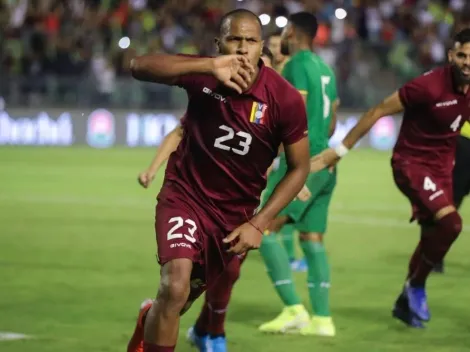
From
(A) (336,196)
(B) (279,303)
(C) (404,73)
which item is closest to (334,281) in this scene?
(B) (279,303)

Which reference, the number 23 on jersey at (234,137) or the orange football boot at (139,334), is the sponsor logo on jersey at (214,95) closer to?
the number 23 on jersey at (234,137)

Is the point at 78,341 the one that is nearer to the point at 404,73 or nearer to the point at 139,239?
the point at 139,239

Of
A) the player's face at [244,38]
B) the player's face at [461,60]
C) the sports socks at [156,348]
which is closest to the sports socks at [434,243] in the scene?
the player's face at [461,60]

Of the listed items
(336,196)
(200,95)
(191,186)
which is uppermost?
(200,95)

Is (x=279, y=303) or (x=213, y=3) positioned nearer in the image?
(x=279, y=303)

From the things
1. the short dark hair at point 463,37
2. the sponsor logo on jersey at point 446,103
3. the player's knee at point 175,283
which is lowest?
the player's knee at point 175,283

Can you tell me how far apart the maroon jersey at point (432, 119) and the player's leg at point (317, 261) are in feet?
2.05

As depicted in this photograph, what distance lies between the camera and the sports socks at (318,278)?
8453 mm

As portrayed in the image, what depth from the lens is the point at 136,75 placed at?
19.3 feet

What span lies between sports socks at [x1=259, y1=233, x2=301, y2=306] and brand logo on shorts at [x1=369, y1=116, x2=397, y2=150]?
2006 centimetres

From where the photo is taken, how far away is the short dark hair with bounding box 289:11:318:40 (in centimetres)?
888

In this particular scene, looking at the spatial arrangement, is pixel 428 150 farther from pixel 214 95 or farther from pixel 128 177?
pixel 128 177

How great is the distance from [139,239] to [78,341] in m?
5.75

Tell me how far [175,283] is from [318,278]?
2.73 meters
